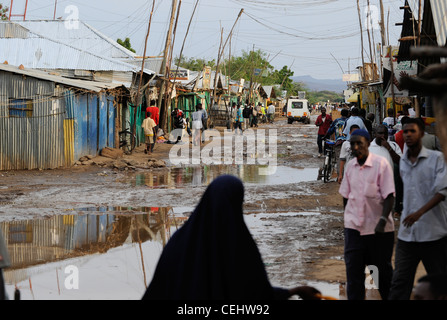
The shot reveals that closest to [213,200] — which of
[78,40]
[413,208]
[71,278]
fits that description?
[413,208]

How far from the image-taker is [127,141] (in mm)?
25734

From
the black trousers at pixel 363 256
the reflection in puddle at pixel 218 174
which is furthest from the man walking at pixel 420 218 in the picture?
the reflection in puddle at pixel 218 174

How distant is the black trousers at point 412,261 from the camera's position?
5285mm

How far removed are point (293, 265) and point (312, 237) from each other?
68.6 inches

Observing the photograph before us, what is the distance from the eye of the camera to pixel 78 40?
3300 cm

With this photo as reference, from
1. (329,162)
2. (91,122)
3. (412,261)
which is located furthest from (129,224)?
(91,122)

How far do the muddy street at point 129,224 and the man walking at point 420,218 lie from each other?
1.39m

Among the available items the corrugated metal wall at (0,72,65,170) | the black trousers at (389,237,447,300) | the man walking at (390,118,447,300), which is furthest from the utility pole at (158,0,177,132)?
the black trousers at (389,237,447,300)

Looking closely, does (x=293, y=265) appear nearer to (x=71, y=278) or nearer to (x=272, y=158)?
(x=71, y=278)

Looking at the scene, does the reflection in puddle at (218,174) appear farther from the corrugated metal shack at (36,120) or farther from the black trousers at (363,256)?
the black trousers at (363,256)

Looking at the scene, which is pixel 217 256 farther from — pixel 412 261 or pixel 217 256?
pixel 412 261

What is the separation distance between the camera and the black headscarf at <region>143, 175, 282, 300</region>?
3637mm

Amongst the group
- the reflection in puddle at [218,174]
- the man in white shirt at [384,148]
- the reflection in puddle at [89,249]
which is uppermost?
the man in white shirt at [384,148]
